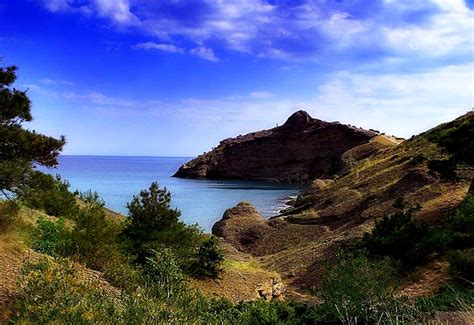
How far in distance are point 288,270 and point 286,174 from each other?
4325 inches

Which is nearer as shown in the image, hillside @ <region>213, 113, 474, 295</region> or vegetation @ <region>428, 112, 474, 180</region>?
vegetation @ <region>428, 112, 474, 180</region>

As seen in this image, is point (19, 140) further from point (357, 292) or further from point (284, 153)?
point (284, 153)

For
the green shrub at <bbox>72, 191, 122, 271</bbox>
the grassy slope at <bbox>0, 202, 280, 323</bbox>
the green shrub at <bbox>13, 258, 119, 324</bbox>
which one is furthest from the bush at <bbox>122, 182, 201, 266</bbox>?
the green shrub at <bbox>13, 258, 119, 324</bbox>

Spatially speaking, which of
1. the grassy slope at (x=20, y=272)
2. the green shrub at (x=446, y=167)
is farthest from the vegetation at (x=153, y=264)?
the green shrub at (x=446, y=167)

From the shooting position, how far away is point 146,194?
1709 centimetres

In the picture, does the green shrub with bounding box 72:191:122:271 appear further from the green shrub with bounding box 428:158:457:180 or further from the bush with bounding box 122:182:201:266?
the green shrub with bounding box 428:158:457:180

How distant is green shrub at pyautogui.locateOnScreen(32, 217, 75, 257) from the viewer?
1326 centimetres

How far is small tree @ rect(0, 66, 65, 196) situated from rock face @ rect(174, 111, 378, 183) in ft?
363

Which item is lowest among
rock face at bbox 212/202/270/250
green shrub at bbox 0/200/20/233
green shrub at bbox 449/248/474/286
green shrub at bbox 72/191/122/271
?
rock face at bbox 212/202/270/250

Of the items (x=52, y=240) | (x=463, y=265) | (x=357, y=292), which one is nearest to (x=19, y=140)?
(x=52, y=240)

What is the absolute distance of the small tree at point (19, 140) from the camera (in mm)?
12156

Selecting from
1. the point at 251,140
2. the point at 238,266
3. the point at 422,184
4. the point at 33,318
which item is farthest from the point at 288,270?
the point at 251,140

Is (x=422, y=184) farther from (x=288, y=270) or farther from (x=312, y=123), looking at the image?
(x=312, y=123)

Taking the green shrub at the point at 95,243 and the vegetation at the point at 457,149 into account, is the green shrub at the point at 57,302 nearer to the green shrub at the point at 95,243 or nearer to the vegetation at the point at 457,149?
the green shrub at the point at 95,243
